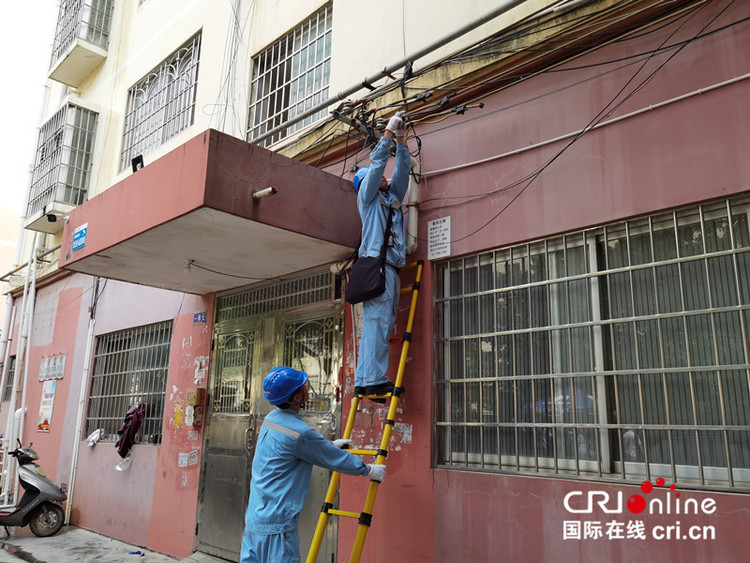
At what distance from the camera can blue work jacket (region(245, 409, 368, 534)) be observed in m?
3.18

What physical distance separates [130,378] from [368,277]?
5245 mm

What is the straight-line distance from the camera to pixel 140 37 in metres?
10.0

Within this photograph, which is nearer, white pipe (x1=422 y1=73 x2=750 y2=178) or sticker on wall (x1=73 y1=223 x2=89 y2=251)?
white pipe (x1=422 y1=73 x2=750 y2=178)

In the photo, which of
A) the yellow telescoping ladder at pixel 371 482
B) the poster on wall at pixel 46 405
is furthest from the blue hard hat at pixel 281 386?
the poster on wall at pixel 46 405

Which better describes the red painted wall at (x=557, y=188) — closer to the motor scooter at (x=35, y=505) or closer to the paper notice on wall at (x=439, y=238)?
the paper notice on wall at (x=439, y=238)

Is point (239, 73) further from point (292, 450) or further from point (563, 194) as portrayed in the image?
point (292, 450)

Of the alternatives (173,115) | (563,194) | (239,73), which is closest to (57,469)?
(173,115)

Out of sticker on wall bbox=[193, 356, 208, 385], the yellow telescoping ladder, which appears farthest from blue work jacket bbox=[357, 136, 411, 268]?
sticker on wall bbox=[193, 356, 208, 385]

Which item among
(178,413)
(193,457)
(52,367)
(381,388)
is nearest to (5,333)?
(52,367)

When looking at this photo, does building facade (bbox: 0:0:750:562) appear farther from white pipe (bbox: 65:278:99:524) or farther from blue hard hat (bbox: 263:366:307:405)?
white pipe (bbox: 65:278:99:524)

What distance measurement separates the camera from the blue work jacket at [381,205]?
4.42 m

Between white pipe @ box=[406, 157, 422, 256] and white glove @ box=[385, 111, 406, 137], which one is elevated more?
white glove @ box=[385, 111, 406, 137]

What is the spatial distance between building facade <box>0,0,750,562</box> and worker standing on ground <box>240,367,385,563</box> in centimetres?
120

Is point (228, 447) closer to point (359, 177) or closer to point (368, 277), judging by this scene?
point (368, 277)
